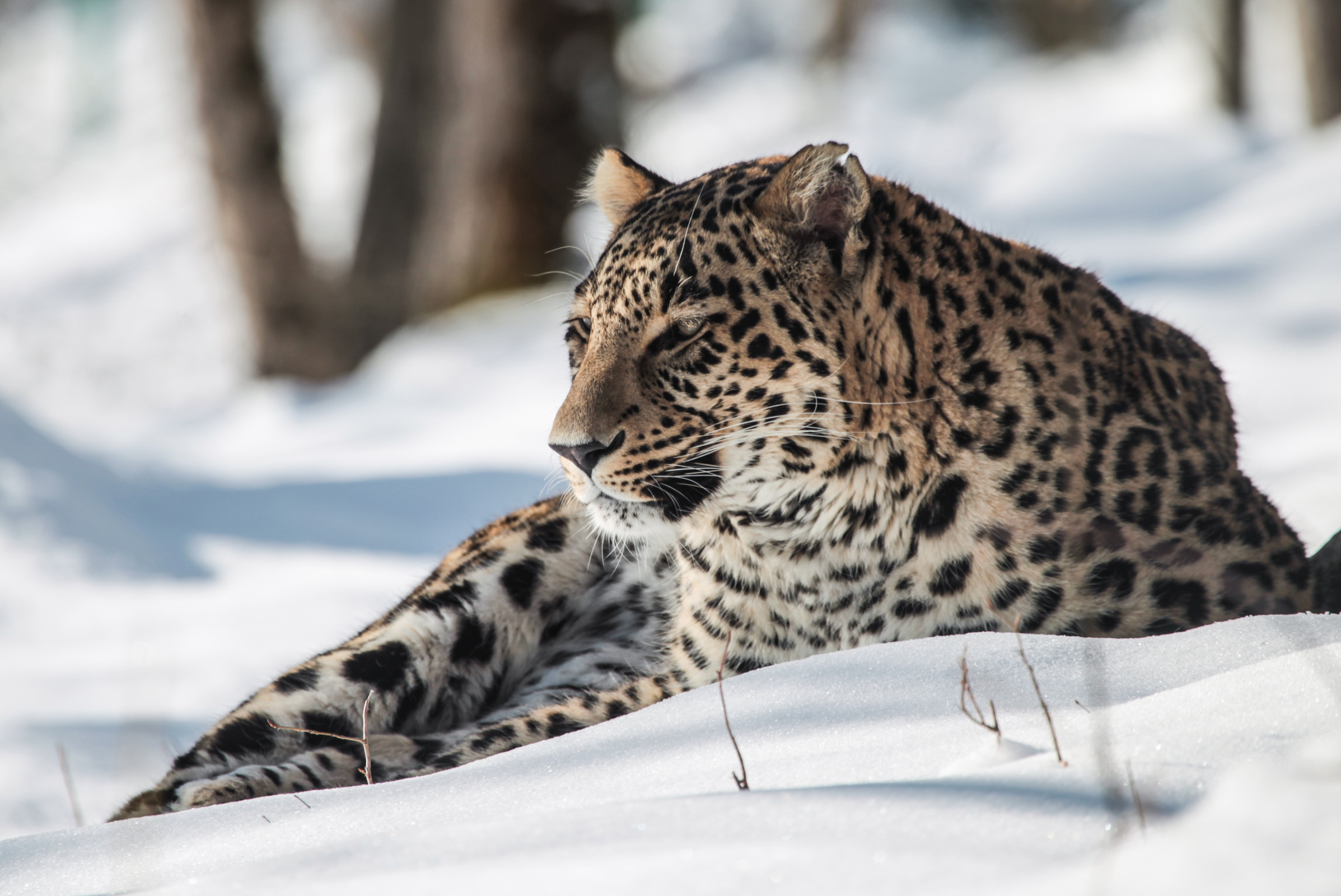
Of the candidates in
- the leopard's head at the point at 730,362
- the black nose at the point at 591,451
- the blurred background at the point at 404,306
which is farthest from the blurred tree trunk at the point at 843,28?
the black nose at the point at 591,451

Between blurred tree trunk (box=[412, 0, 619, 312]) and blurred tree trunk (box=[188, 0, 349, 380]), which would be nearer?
A: blurred tree trunk (box=[412, 0, 619, 312])

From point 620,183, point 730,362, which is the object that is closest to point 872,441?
point 730,362

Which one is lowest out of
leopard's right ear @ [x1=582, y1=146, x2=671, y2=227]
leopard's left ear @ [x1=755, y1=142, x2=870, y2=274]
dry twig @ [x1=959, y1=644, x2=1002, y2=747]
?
dry twig @ [x1=959, y1=644, x2=1002, y2=747]

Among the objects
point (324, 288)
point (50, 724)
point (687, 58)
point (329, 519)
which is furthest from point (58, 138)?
point (50, 724)

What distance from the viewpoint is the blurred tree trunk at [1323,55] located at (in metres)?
13.1

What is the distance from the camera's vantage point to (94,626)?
656 centimetres

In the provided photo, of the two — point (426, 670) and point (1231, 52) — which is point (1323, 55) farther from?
point (426, 670)

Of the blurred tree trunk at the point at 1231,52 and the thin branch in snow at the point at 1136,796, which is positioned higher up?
the blurred tree trunk at the point at 1231,52

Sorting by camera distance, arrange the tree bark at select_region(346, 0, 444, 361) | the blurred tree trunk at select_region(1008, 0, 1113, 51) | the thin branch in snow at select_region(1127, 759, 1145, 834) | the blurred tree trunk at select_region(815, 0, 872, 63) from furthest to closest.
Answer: the blurred tree trunk at select_region(1008, 0, 1113, 51) → the blurred tree trunk at select_region(815, 0, 872, 63) → the tree bark at select_region(346, 0, 444, 361) → the thin branch in snow at select_region(1127, 759, 1145, 834)

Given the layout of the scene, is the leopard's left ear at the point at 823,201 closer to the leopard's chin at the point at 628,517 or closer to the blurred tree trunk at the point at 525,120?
the leopard's chin at the point at 628,517

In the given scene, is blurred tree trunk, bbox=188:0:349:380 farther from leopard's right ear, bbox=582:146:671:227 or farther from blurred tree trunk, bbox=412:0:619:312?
leopard's right ear, bbox=582:146:671:227

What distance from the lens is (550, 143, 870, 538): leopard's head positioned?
11.2ft

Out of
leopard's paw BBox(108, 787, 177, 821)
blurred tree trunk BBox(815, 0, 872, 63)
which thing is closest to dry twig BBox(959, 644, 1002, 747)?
leopard's paw BBox(108, 787, 177, 821)

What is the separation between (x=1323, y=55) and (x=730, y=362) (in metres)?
12.2
